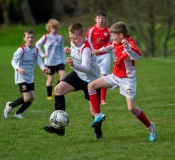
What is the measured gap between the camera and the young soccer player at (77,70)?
305 inches

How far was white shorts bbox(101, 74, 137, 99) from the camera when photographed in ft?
25.1

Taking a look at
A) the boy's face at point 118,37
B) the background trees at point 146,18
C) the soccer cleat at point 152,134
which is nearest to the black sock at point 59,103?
the boy's face at point 118,37

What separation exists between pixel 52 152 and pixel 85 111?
3.89 metres

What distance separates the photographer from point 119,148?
721 cm

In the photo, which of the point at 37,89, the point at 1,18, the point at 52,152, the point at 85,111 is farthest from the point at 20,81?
the point at 1,18

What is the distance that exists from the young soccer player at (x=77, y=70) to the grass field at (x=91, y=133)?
1.27 feet

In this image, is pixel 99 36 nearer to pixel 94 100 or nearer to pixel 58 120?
pixel 94 100

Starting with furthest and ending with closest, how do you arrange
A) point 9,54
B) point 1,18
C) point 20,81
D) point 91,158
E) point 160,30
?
point 1,18, point 160,30, point 9,54, point 20,81, point 91,158

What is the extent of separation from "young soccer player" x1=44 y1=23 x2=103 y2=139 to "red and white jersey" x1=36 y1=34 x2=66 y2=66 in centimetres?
559

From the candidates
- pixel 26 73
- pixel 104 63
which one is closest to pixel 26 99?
pixel 26 73

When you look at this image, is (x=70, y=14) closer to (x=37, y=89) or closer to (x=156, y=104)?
(x=37, y=89)

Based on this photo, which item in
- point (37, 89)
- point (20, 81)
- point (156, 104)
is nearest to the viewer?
point (20, 81)

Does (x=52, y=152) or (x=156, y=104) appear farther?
(x=156, y=104)

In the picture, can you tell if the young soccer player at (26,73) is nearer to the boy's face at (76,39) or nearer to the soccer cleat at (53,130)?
the boy's face at (76,39)
